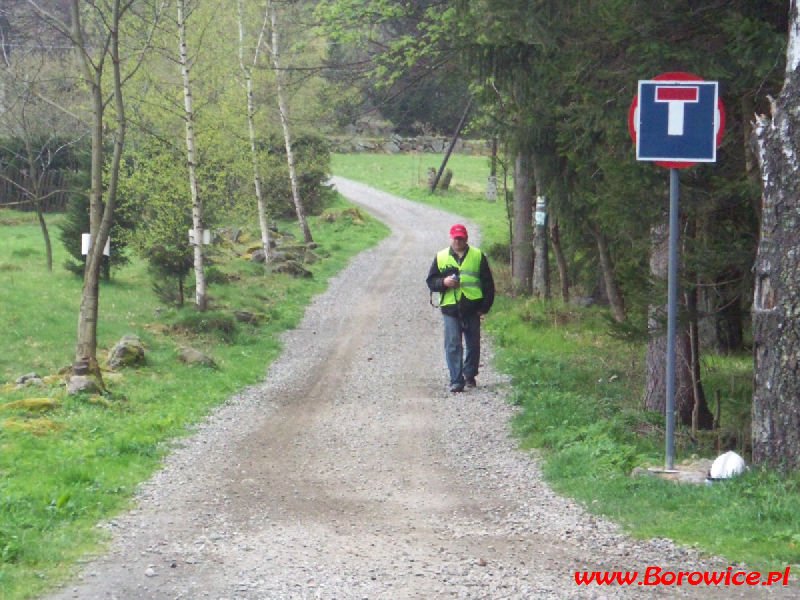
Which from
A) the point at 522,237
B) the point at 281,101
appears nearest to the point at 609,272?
the point at 522,237

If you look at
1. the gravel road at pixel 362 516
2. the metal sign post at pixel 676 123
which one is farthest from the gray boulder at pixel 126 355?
the metal sign post at pixel 676 123

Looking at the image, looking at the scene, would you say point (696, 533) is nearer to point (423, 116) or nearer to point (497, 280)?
point (497, 280)

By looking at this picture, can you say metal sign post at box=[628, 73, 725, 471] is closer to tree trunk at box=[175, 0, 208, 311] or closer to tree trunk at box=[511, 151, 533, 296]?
tree trunk at box=[175, 0, 208, 311]

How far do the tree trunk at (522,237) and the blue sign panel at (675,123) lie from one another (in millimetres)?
15044

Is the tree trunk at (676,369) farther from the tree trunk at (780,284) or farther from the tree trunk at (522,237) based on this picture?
the tree trunk at (522,237)

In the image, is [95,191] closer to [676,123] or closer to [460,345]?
[460,345]

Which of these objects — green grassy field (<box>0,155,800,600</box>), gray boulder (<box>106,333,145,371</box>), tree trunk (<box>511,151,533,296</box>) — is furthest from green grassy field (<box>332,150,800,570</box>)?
gray boulder (<box>106,333,145,371</box>)

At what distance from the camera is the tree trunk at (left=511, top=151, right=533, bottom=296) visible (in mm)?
22828

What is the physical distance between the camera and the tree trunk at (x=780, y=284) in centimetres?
708

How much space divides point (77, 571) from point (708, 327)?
1196 cm

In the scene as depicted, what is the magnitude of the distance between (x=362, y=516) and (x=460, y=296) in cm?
582

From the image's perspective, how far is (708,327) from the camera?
1559 cm

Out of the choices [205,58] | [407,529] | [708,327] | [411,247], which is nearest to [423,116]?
→ [411,247]

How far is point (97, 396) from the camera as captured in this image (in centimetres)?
1156
